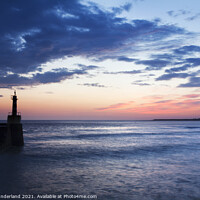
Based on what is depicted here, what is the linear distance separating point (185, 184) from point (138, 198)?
351 cm

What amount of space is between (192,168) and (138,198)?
7591 mm

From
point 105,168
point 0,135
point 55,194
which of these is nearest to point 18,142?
point 0,135

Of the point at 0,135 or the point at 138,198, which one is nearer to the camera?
the point at 138,198

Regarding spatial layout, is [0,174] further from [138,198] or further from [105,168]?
[138,198]

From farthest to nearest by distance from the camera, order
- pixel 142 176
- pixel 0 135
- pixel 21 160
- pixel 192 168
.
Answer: pixel 0 135, pixel 21 160, pixel 192 168, pixel 142 176

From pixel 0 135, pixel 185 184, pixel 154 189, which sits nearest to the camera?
pixel 154 189

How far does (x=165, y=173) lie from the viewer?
13.7m

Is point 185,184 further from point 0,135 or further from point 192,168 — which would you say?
point 0,135

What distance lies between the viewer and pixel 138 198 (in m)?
9.44

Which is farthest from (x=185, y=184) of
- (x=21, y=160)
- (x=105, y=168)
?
(x=21, y=160)

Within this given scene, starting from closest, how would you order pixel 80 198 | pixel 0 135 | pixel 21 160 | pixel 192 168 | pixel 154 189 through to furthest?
pixel 80 198 < pixel 154 189 < pixel 192 168 < pixel 21 160 < pixel 0 135

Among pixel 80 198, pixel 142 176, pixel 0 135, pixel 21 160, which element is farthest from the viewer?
pixel 0 135

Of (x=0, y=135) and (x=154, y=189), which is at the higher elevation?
(x=0, y=135)

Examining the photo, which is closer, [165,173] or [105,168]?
[165,173]
